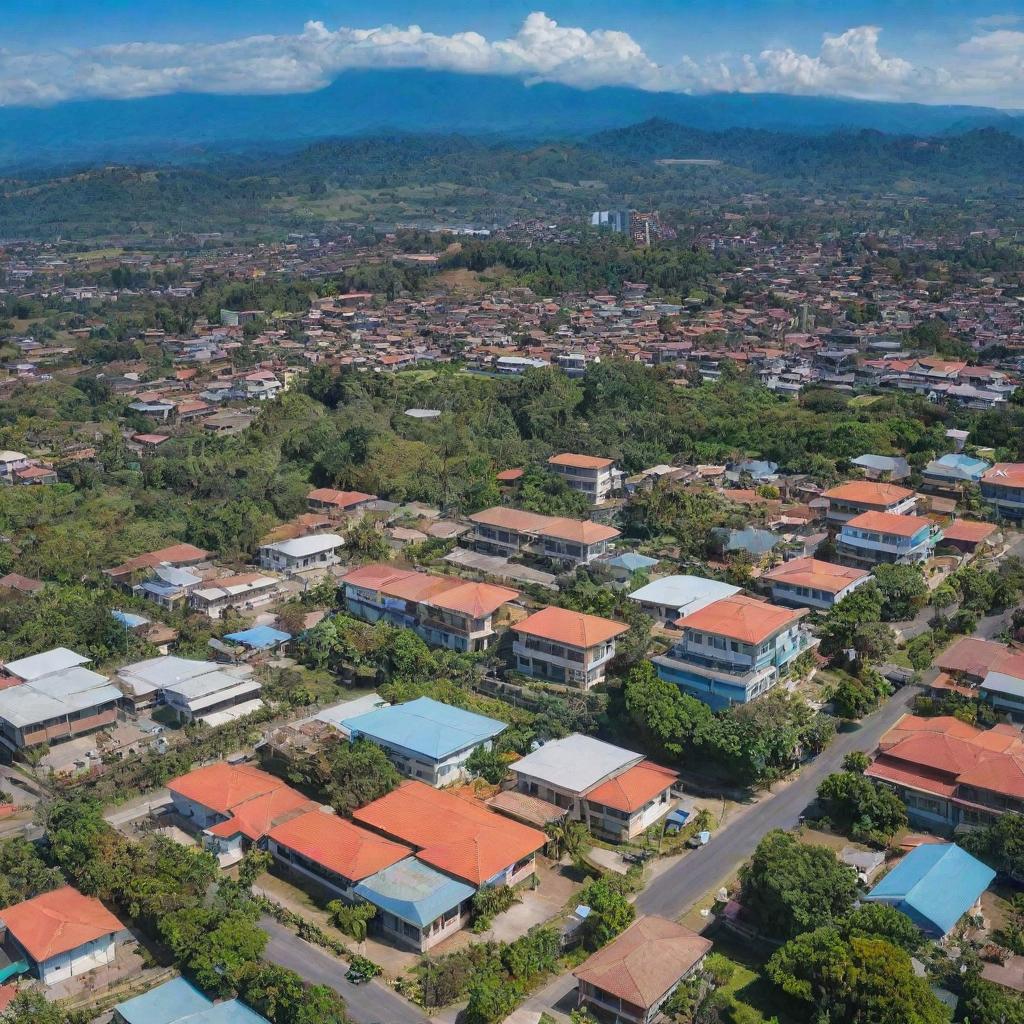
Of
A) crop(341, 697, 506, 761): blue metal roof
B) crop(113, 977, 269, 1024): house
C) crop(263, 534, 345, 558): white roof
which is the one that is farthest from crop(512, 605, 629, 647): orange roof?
crop(113, 977, 269, 1024): house

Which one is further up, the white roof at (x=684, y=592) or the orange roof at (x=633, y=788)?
the white roof at (x=684, y=592)

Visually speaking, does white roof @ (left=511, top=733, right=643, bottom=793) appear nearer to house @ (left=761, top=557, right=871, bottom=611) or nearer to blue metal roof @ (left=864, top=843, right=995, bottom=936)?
blue metal roof @ (left=864, top=843, right=995, bottom=936)

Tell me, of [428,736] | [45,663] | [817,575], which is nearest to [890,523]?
[817,575]

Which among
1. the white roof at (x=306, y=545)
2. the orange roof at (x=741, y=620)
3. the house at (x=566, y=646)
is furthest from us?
the white roof at (x=306, y=545)

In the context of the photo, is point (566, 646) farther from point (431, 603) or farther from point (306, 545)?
point (306, 545)

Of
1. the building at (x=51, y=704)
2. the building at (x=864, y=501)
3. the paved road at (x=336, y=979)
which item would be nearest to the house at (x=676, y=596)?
the building at (x=864, y=501)

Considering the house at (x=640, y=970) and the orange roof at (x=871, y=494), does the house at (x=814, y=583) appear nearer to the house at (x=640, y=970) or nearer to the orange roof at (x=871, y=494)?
the orange roof at (x=871, y=494)

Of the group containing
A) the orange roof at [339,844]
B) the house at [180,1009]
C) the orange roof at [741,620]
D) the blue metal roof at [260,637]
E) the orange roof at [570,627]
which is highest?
the orange roof at [741,620]

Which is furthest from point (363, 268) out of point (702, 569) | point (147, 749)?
point (147, 749)
